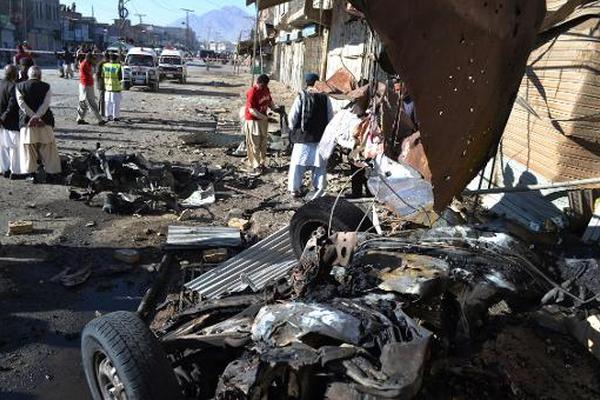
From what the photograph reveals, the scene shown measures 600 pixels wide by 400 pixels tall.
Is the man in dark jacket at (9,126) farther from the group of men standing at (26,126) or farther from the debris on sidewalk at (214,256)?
the debris on sidewalk at (214,256)

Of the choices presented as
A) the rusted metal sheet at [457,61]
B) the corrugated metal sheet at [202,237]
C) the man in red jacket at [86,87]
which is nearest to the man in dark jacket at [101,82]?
the man in red jacket at [86,87]

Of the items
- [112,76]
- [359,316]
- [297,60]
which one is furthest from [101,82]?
[359,316]

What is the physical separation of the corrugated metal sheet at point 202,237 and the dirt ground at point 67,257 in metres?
0.25

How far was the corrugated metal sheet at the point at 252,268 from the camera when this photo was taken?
4.93m

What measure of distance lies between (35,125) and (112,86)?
6.64 meters

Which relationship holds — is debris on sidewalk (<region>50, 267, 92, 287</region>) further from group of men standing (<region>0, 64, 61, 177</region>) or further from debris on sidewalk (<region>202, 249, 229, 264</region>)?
group of men standing (<region>0, 64, 61, 177</region>)

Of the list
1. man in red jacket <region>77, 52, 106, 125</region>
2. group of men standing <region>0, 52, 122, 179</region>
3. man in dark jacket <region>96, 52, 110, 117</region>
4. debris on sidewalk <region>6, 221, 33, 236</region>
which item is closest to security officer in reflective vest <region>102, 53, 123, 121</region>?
man in dark jacket <region>96, 52, 110, 117</region>

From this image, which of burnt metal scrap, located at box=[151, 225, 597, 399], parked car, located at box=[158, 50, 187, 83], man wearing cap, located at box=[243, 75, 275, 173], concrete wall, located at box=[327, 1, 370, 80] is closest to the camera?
burnt metal scrap, located at box=[151, 225, 597, 399]

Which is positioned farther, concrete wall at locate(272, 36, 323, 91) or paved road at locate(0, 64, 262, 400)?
concrete wall at locate(272, 36, 323, 91)

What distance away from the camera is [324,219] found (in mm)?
4930

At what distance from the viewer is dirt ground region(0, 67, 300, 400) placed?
156 inches

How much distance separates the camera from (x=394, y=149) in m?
5.87

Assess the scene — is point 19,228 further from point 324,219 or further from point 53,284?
point 324,219

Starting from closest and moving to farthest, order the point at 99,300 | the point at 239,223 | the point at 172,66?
1. the point at 99,300
2. the point at 239,223
3. the point at 172,66
